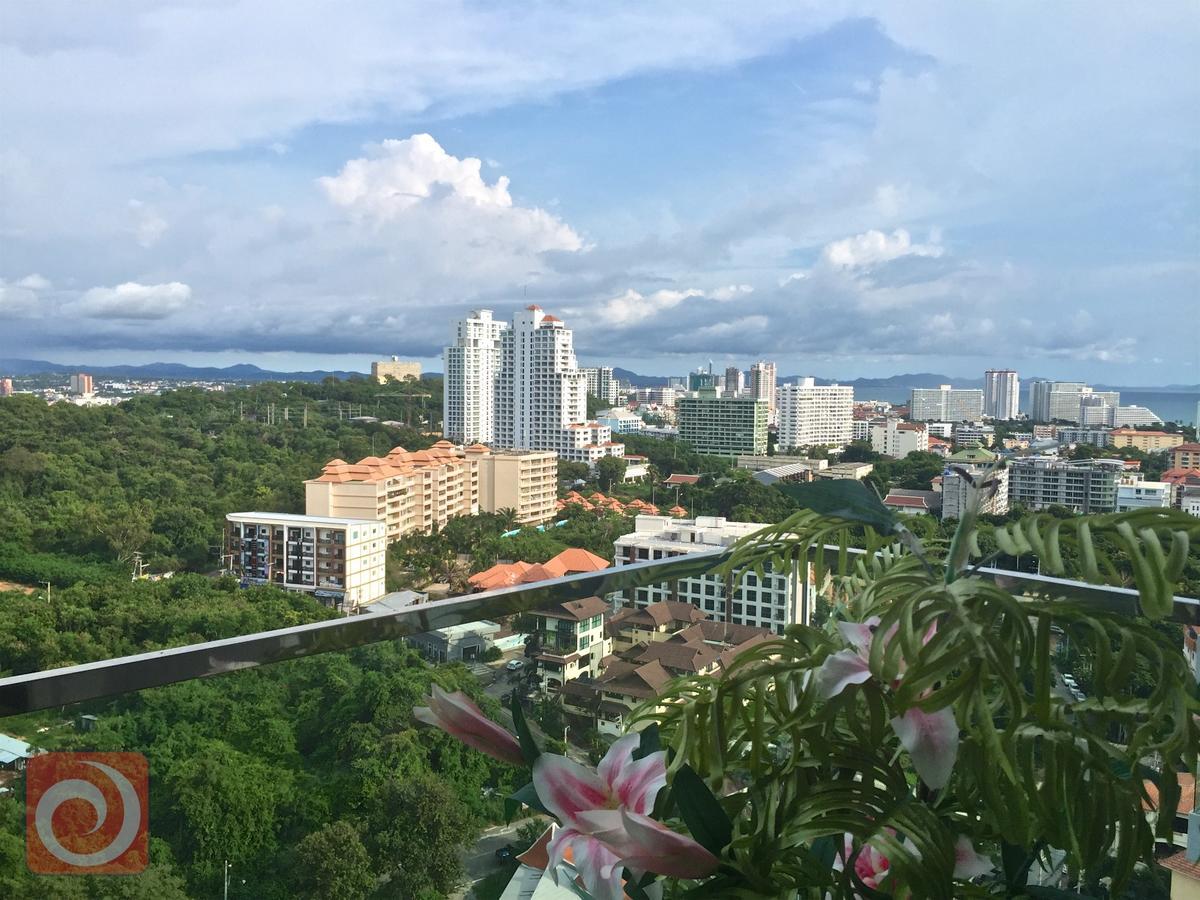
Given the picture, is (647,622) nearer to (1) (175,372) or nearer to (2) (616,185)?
(2) (616,185)

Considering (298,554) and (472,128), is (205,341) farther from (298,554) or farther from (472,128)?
(298,554)

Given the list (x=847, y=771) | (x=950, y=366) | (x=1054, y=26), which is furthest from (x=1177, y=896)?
(x=950, y=366)

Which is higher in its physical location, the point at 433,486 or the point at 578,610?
the point at 578,610

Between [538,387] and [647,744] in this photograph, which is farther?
[538,387]

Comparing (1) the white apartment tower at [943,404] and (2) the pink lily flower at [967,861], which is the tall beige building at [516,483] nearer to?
(1) the white apartment tower at [943,404]

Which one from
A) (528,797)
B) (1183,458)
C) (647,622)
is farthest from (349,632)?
(1183,458)
